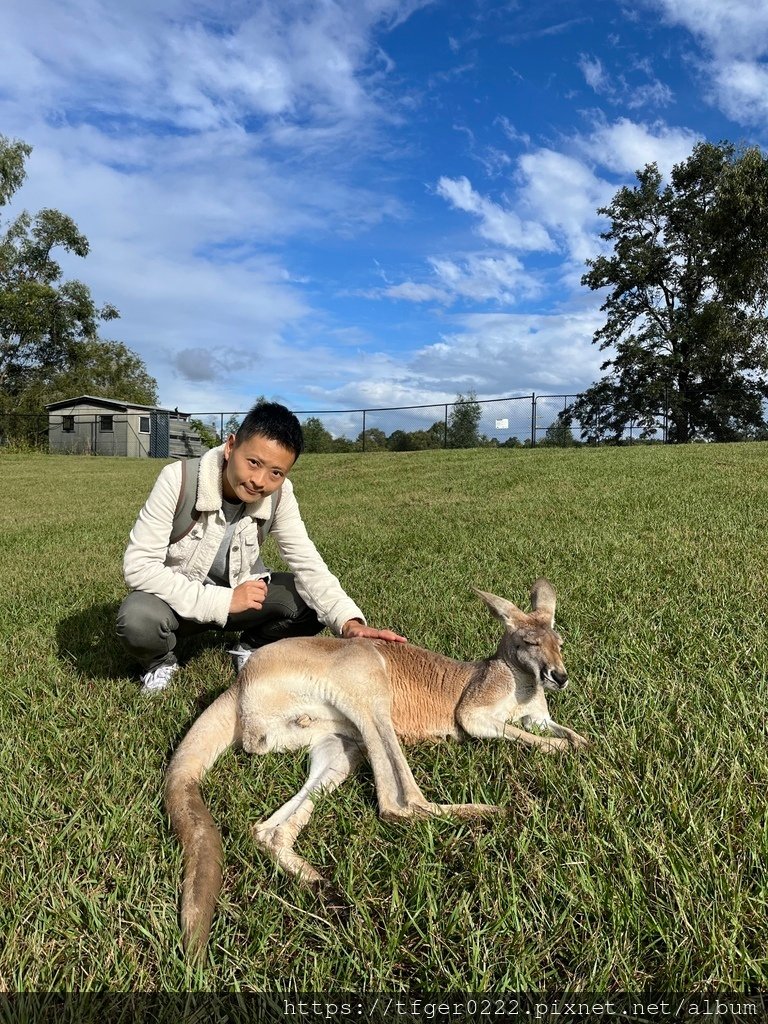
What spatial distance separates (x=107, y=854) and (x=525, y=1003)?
1.42 metres

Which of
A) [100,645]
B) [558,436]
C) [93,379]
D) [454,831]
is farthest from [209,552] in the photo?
[93,379]

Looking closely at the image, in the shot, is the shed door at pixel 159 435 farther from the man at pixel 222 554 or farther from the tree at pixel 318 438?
the man at pixel 222 554

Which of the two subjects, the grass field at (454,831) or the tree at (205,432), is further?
the tree at (205,432)

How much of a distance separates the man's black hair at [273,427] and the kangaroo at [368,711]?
1131 millimetres

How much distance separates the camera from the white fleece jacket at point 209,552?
3711 millimetres

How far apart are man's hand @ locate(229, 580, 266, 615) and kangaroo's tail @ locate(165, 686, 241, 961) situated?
909 mm

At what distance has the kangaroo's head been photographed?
9.32 ft

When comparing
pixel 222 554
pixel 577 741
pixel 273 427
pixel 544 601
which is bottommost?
pixel 577 741

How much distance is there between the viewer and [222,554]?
13.2 feet

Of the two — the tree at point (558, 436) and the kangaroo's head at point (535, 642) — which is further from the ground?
the tree at point (558, 436)

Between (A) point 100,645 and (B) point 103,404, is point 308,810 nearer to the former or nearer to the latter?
(A) point 100,645

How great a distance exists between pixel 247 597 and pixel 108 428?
45.6 m

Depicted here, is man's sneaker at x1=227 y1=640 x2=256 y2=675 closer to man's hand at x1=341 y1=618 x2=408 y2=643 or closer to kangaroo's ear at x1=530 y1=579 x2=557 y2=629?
man's hand at x1=341 y1=618 x2=408 y2=643

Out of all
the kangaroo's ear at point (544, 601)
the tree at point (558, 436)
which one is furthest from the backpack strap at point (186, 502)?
the tree at point (558, 436)
